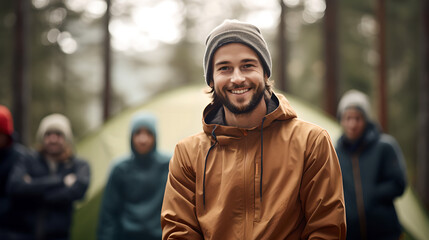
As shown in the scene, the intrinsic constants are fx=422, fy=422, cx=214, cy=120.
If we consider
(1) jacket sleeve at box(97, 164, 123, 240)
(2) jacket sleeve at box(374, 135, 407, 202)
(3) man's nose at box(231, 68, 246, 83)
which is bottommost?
(1) jacket sleeve at box(97, 164, 123, 240)

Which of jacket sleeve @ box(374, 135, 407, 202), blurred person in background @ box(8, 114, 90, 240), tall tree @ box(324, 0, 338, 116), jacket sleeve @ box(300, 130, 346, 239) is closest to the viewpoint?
jacket sleeve @ box(300, 130, 346, 239)

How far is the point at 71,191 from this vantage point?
4094mm

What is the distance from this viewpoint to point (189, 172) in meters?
1.96

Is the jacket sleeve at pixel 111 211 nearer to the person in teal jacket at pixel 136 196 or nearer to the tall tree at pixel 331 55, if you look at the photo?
the person in teal jacket at pixel 136 196

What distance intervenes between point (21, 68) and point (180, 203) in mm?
7337

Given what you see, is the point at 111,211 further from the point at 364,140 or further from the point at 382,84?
the point at 382,84

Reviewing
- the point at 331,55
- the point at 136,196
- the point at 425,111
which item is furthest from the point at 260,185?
the point at 425,111

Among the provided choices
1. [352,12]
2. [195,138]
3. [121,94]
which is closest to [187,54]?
[121,94]

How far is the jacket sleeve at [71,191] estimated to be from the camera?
159 inches

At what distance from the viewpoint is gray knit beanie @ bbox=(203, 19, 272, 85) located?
6.15ft

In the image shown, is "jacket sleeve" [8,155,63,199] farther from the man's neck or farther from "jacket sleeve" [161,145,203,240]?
the man's neck

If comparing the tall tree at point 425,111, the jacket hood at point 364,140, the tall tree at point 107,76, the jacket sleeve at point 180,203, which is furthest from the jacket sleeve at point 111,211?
the tall tree at point 425,111

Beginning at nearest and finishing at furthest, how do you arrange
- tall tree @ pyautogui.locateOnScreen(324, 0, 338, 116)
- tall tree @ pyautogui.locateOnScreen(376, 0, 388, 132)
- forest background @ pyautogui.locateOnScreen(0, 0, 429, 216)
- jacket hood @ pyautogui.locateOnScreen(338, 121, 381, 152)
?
jacket hood @ pyautogui.locateOnScreen(338, 121, 381, 152), tall tree @ pyautogui.locateOnScreen(324, 0, 338, 116), tall tree @ pyautogui.locateOnScreen(376, 0, 388, 132), forest background @ pyautogui.locateOnScreen(0, 0, 429, 216)

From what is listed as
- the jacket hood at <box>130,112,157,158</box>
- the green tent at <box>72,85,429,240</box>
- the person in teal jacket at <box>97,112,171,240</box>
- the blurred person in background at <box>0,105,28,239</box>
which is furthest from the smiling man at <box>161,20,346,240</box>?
the green tent at <box>72,85,429,240</box>
